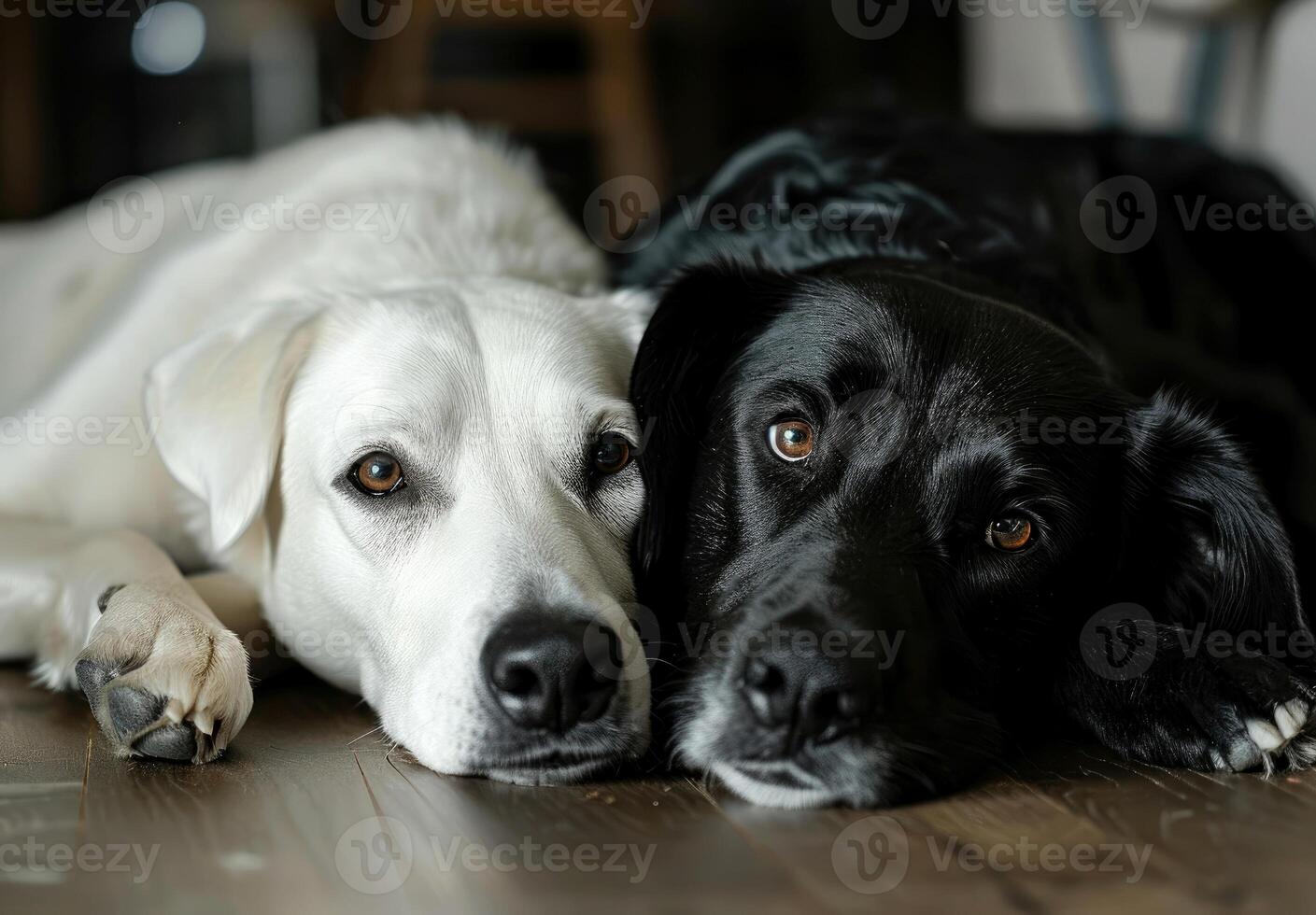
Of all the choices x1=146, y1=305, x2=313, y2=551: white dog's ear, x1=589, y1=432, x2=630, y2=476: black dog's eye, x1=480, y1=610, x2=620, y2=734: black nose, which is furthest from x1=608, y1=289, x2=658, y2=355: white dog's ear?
x1=480, y1=610, x2=620, y2=734: black nose

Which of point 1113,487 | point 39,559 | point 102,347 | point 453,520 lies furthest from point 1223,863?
point 102,347

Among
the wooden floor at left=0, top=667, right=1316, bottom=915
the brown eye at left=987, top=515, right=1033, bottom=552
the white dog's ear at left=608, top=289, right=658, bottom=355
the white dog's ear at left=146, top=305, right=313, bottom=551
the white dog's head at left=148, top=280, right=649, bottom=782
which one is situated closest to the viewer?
the wooden floor at left=0, top=667, right=1316, bottom=915

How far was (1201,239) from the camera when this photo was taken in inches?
135

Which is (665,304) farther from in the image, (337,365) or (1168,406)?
(1168,406)

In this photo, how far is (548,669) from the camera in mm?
1581

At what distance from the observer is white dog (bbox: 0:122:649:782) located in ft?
5.42

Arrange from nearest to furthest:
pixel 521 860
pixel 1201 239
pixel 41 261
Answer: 1. pixel 521 860
2. pixel 1201 239
3. pixel 41 261

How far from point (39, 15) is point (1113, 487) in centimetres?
575

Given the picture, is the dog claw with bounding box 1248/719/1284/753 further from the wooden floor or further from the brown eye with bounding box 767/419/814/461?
the brown eye with bounding box 767/419/814/461

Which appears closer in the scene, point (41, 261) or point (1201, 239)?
point (1201, 239)

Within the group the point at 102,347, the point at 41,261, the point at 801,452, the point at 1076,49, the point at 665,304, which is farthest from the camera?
the point at 1076,49

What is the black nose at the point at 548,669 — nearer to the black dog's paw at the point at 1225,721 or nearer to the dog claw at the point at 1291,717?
the black dog's paw at the point at 1225,721

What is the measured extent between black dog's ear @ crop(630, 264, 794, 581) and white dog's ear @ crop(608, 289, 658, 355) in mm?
101

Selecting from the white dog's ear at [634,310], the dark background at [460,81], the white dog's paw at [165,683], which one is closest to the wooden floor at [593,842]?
the white dog's paw at [165,683]
